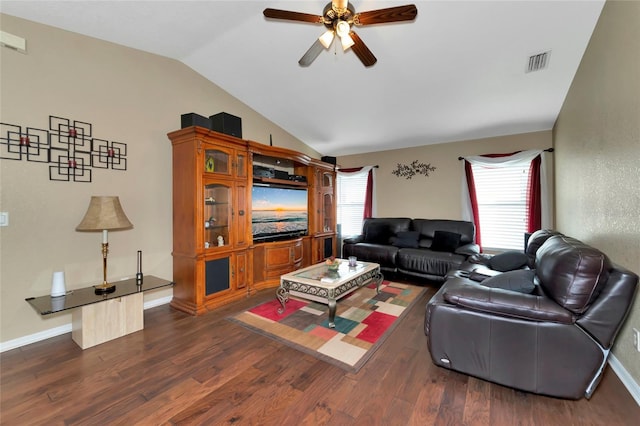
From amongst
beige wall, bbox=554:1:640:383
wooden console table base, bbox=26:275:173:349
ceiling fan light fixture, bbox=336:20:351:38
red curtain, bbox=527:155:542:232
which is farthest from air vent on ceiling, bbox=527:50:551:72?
wooden console table base, bbox=26:275:173:349

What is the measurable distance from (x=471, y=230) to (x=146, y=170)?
481 cm

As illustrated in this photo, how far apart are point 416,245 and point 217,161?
3.43m

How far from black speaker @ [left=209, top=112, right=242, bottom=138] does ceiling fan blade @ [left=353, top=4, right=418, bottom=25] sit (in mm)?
1941

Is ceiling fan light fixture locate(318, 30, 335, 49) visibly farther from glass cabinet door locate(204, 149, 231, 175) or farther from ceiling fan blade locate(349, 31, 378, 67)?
glass cabinet door locate(204, 149, 231, 175)

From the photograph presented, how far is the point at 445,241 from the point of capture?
4.42 m

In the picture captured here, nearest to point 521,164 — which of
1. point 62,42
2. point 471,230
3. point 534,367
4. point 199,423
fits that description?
point 471,230

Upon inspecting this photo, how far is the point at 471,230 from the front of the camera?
452 centimetres

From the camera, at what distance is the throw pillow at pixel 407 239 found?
15.3ft

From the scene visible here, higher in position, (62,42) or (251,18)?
(251,18)

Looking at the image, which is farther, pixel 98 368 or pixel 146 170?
pixel 146 170

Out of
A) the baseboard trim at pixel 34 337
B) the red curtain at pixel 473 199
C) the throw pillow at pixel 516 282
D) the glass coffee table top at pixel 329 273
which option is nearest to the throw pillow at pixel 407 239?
the red curtain at pixel 473 199

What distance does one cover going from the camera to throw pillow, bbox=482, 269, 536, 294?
181 centimetres

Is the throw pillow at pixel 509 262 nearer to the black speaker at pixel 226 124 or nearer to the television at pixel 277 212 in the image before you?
the television at pixel 277 212

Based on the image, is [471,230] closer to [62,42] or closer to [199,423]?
[199,423]
